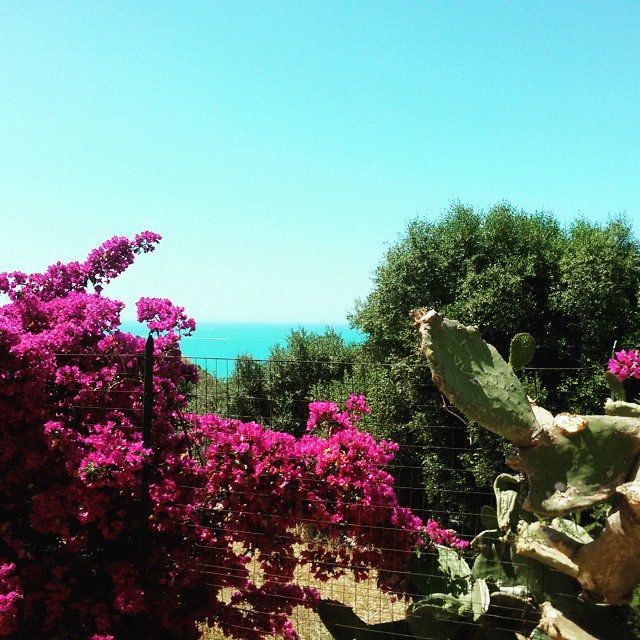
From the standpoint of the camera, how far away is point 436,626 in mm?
3816

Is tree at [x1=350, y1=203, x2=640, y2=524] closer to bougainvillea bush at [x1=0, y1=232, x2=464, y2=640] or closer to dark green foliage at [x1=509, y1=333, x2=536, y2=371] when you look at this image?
bougainvillea bush at [x1=0, y1=232, x2=464, y2=640]

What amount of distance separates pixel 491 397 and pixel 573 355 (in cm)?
759

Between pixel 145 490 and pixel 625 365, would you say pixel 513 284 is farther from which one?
pixel 145 490

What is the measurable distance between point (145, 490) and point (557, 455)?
7.36 ft

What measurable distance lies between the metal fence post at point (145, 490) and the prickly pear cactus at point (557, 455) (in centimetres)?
173

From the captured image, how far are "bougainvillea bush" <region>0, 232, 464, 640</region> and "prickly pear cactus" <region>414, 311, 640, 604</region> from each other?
1.16m

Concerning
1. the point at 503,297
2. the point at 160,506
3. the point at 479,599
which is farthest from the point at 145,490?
the point at 503,297

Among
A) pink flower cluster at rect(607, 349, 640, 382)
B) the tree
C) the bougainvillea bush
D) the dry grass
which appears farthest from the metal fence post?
the tree

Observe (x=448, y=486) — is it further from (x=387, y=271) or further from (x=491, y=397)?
(x=491, y=397)

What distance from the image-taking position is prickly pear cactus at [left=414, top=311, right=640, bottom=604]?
275cm

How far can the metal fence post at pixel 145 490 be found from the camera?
3.72 m

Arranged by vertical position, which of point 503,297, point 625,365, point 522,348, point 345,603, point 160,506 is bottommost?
point 345,603

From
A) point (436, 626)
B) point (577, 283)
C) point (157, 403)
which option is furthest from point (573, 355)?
point (157, 403)

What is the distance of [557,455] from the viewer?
110 inches
